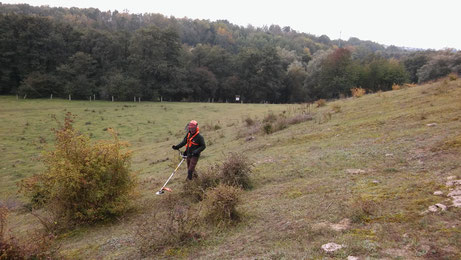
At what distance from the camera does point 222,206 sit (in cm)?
671

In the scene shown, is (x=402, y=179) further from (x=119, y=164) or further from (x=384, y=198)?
(x=119, y=164)

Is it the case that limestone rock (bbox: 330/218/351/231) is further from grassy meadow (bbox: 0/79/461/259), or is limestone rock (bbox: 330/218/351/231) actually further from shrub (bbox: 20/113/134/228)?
shrub (bbox: 20/113/134/228)

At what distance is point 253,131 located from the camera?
2000 cm

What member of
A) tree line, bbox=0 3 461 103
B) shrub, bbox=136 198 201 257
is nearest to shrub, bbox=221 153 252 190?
shrub, bbox=136 198 201 257

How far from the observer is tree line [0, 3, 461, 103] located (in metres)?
56.0

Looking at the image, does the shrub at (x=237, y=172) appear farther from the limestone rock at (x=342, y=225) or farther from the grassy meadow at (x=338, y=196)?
the limestone rock at (x=342, y=225)

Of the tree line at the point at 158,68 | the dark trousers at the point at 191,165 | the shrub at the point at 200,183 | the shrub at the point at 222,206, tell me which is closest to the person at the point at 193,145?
the dark trousers at the point at 191,165

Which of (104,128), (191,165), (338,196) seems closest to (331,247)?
(338,196)

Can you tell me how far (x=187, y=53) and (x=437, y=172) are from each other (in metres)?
75.4

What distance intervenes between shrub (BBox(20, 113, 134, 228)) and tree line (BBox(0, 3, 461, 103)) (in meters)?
50.3

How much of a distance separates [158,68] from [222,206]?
59.4 m

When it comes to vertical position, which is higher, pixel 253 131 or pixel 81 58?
pixel 81 58

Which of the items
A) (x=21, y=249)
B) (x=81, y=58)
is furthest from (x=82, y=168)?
(x=81, y=58)

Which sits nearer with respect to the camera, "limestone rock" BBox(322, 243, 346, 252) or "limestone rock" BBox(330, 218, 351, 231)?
"limestone rock" BBox(322, 243, 346, 252)
